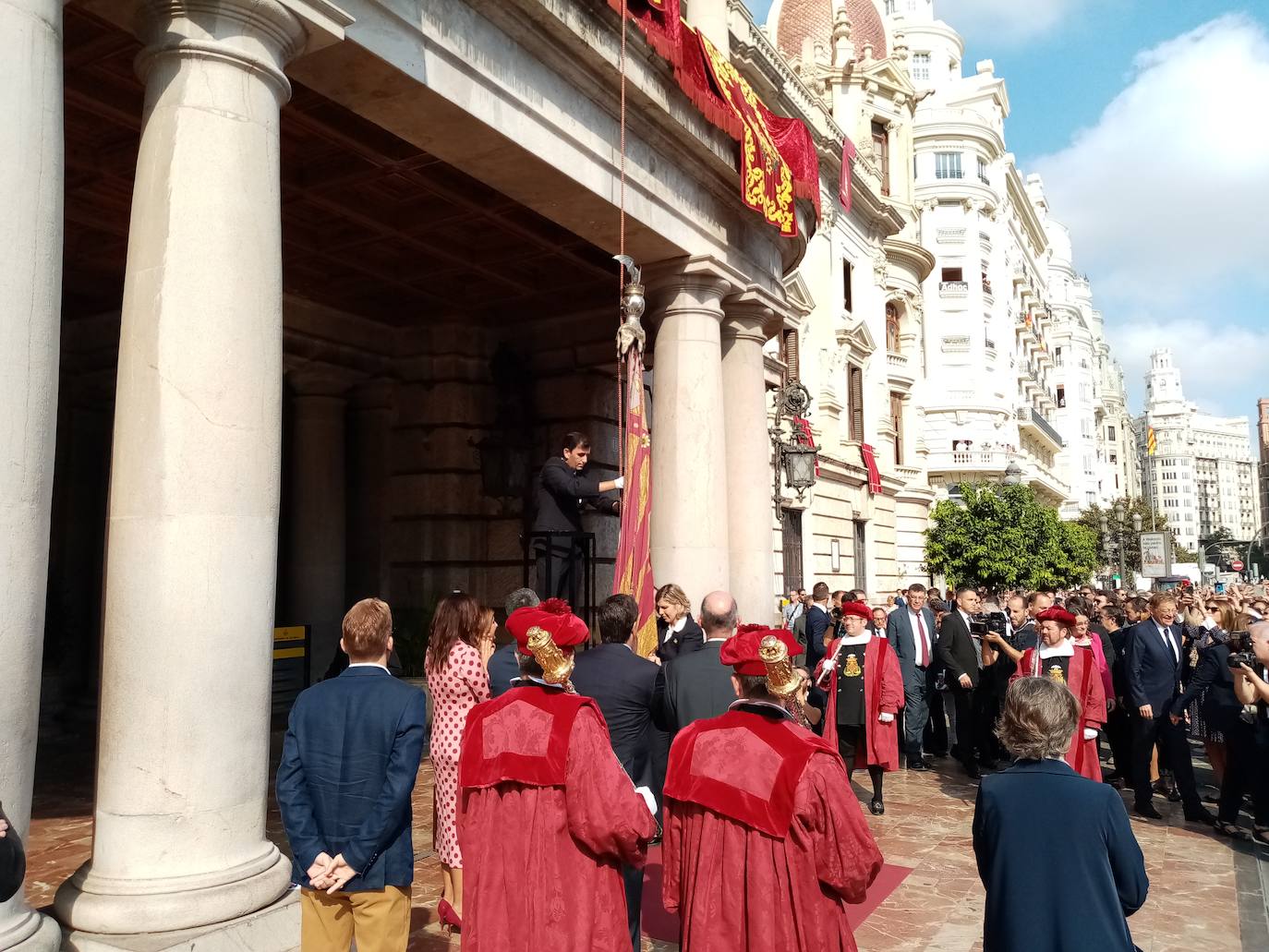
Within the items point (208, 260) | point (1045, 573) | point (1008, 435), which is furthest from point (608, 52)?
point (1008, 435)

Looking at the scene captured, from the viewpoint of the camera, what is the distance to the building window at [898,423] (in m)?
34.5

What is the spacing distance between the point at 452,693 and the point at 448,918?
124cm

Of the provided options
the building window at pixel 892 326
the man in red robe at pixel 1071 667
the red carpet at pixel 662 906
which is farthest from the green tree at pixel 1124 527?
the red carpet at pixel 662 906

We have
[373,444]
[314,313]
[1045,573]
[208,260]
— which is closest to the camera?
[208,260]

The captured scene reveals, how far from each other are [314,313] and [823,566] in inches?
696

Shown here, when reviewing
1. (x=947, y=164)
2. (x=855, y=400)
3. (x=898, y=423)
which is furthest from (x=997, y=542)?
(x=947, y=164)

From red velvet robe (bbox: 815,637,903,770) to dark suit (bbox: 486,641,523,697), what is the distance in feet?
13.4

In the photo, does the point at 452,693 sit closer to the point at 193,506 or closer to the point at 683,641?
the point at 193,506

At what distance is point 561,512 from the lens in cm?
931

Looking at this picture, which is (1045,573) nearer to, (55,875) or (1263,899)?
(1263,899)

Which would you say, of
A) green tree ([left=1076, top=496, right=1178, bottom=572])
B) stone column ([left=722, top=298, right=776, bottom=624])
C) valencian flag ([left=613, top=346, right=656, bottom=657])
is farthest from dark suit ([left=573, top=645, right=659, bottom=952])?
green tree ([left=1076, top=496, right=1178, bottom=572])

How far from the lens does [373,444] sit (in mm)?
14453

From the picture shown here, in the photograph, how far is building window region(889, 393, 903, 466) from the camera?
3450 centimetres

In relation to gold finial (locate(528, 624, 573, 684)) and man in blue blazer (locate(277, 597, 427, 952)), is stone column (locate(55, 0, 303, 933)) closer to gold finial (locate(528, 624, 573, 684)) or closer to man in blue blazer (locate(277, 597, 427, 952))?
man in blue blazer (locate(277, 597, 427, 952))
